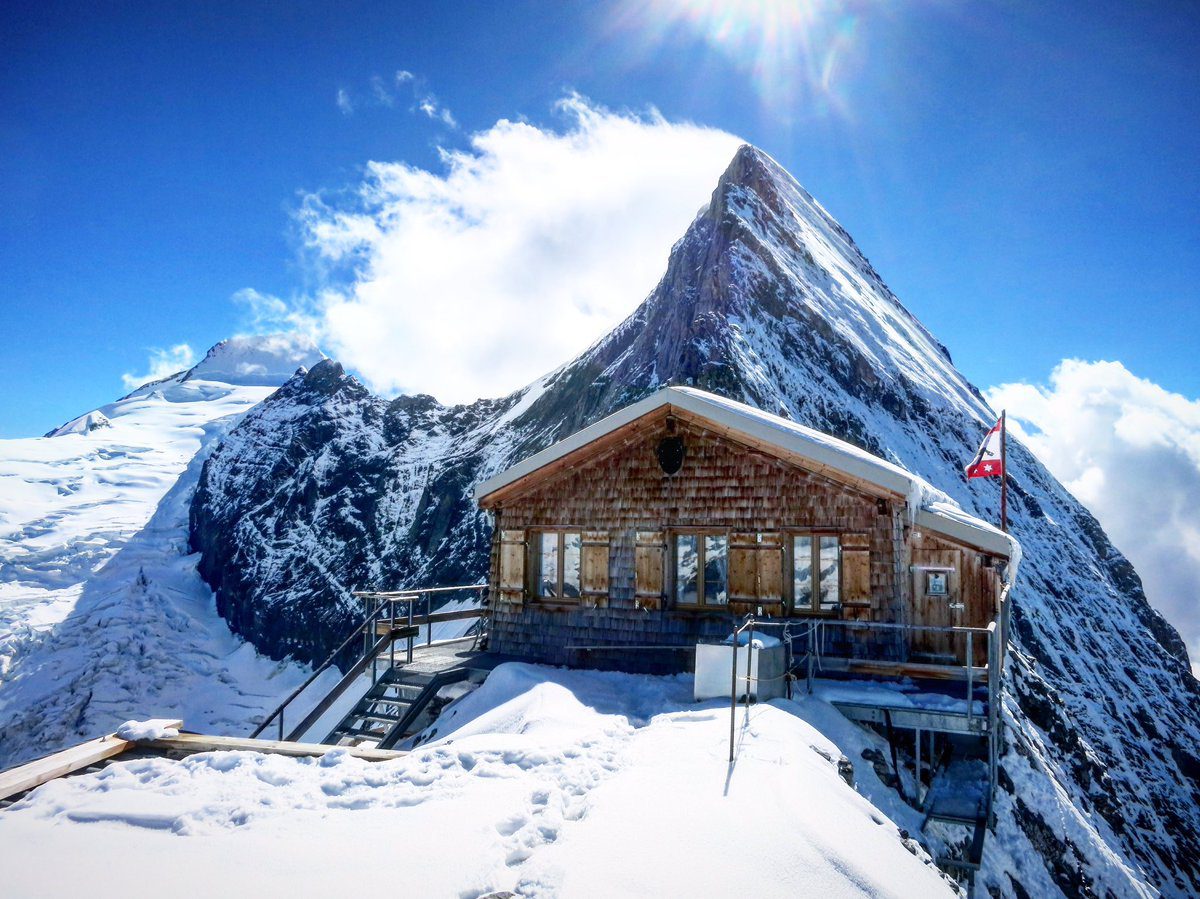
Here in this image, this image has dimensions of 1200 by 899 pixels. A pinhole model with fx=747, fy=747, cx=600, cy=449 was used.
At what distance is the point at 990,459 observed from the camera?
65.2 feet

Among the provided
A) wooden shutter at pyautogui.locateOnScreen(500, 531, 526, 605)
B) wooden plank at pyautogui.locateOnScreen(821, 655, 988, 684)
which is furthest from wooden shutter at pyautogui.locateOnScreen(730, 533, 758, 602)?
wooden shutter at pyautogui.locateOnScreen(500, 531, 526, 605)

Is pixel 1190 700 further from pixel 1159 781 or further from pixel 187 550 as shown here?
pixel 187 550

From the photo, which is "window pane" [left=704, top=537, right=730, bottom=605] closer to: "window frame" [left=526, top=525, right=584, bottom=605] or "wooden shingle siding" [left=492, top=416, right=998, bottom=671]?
"wooden shingle siding" [left=492, top=416, right=998, bottom=671]

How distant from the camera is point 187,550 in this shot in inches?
2783

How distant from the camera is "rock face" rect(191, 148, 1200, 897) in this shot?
1535 inches

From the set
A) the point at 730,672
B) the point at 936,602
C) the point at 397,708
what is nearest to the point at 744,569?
the point at 936,602

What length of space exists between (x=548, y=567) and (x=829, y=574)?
5.77 meters

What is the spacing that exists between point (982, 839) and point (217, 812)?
8807mm

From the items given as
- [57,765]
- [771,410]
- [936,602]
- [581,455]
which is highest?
[771,410]

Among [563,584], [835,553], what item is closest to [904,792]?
[835,553]

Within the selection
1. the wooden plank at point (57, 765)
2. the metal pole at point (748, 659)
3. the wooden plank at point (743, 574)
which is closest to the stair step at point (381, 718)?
the wooden plank at point (57, 765)

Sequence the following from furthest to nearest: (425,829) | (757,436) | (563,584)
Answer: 1. (563,584)
2. (757,436)
3. (425,829)

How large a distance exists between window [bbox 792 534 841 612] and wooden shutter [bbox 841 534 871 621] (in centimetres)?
17

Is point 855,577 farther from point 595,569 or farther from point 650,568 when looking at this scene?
point 595,569
